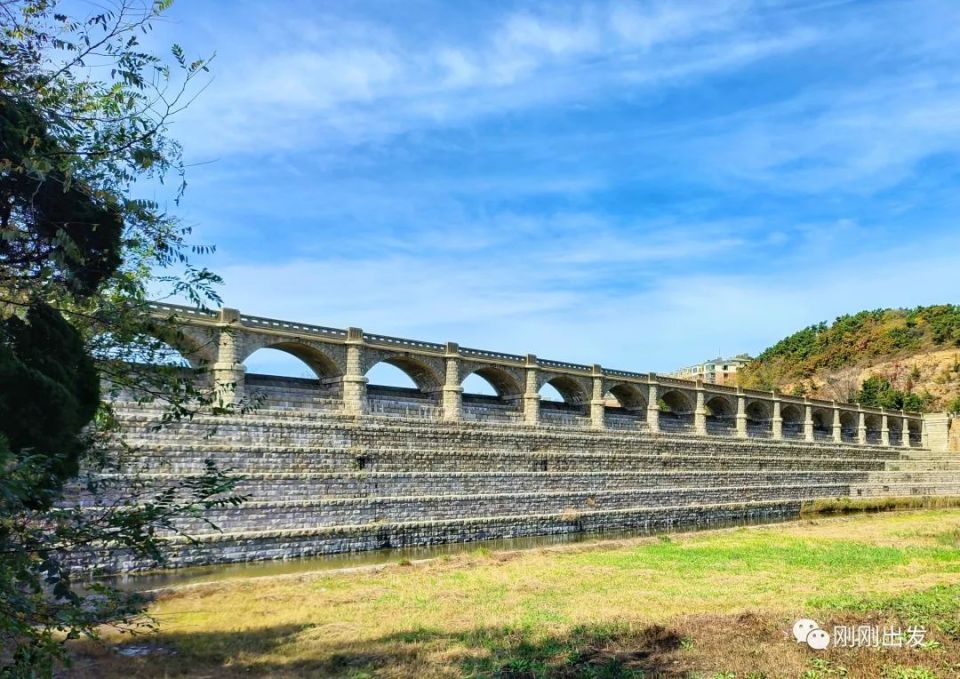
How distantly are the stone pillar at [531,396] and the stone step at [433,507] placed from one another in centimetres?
447

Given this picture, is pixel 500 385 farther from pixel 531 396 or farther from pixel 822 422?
pixel 822 422

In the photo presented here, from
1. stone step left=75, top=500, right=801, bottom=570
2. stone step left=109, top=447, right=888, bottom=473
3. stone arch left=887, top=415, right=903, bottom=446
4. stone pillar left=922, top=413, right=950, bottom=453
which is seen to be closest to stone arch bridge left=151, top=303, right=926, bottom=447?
stone step left=109, top=447, right=888, bottom=473

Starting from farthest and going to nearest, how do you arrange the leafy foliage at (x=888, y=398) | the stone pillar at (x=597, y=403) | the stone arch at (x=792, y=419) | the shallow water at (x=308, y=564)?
the leafy foliage at (x=888, y=398) → the stone arch at (x=792, y=419) → the stone pillar at (x=597, y=403) → the shallow water at (x=308, y=564)

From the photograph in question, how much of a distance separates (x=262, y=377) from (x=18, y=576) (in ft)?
91.0

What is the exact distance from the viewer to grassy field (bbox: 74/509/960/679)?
10578mm

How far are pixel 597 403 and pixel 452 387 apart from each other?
1153 centimetres

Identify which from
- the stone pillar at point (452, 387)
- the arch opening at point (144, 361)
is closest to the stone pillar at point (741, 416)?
the stone pillar at point (452, 387)

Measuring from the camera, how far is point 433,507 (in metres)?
32.2

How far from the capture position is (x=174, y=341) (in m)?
8.22

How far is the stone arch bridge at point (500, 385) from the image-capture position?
2934cm

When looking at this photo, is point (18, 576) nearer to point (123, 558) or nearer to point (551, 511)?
point (123, 558)

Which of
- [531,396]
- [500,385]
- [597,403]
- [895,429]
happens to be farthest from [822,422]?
[500,385]

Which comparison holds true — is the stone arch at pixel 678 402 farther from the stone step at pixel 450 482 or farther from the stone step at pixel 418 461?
the stone step at pixel 450 482

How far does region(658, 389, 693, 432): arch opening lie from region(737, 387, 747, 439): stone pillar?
4523 mm
